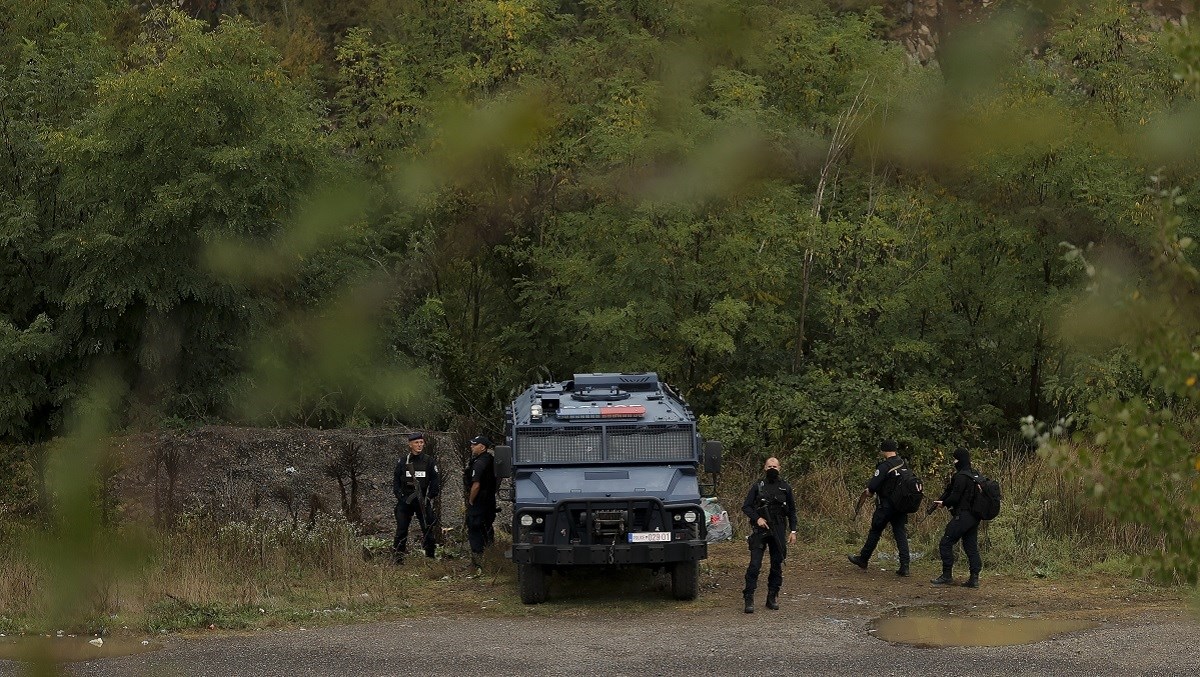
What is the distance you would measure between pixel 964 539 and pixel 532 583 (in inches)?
178

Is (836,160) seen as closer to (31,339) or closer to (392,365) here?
(392,365)

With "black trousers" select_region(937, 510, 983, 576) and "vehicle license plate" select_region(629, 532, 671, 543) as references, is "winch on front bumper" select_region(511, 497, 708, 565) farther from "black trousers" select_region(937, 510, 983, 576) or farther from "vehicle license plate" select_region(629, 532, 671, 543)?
"black trousers" select_region(937, 510, 983, 576)

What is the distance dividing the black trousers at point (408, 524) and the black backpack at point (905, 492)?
5.09 meters

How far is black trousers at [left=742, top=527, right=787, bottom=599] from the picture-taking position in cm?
1320

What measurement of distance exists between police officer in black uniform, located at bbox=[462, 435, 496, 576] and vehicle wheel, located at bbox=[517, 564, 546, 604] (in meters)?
1.64

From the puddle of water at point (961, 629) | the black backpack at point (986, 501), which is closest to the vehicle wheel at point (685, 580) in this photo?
the puddle of water at point (961, 629)

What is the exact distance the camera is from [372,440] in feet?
71.9

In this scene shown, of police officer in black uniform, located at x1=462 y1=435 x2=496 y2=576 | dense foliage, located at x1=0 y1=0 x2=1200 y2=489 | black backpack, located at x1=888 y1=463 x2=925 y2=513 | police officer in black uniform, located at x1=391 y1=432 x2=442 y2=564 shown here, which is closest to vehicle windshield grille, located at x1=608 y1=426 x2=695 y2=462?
police officer in black uniform, located at x1=462 y1=435 x2=496 y2=576

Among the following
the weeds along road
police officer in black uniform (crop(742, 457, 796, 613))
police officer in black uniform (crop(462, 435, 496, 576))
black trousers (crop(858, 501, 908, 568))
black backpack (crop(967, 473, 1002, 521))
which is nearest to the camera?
the weeds along road

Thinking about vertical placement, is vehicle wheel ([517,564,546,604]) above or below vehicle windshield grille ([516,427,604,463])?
below

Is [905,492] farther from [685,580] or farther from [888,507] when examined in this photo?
[685,580]

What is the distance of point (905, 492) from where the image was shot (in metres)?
14.7

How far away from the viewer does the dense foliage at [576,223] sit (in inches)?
827

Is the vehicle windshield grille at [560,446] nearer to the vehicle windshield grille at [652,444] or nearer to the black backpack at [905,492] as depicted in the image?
the vehicle windshield grille at [652,444]
